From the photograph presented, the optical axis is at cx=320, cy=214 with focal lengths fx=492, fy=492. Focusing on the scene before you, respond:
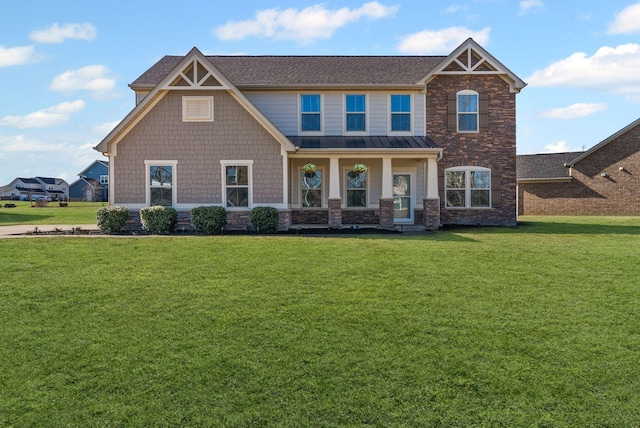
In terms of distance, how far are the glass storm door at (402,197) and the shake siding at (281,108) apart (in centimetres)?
466

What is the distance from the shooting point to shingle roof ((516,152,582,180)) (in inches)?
1272

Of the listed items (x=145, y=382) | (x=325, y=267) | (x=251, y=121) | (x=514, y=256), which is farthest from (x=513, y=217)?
(x=145, y=382)

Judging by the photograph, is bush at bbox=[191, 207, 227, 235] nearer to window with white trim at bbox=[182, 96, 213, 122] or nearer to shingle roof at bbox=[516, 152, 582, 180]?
window with white trim at bbox=[182, 96, 213, 122]

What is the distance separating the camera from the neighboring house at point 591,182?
29438mm

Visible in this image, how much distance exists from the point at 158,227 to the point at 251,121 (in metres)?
4.87

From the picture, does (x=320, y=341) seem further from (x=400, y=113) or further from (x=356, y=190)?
(x=400, y=113)

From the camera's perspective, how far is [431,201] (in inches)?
704

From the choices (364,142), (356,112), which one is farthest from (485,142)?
(356,112)

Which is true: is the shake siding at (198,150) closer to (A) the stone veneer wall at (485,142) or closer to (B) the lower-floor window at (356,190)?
(B) the lower-floor window at (356,190)

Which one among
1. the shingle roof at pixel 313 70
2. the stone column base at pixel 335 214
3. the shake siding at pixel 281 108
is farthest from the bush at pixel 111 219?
the stone column base at pixel 335 214

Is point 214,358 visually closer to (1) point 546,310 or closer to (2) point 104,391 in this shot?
(2) point 104,391

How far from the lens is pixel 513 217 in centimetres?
2031

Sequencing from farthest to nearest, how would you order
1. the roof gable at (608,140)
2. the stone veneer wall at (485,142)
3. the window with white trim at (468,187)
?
the roof gable at (608,140) → the window with white trim at (468,187) → the stone veneer wall at (485,142)

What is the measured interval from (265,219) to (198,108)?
187 inches
